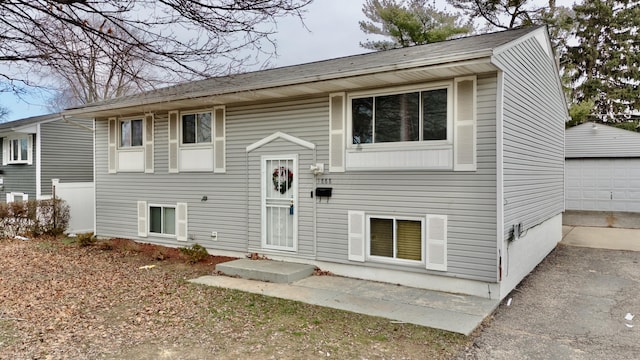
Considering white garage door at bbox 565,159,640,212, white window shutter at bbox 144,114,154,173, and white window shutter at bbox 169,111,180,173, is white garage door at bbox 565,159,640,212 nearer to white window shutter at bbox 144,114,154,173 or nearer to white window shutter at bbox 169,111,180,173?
white window shutter at bbox 169,111,180,173

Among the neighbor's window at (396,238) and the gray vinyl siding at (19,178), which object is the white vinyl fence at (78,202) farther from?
the neighbor's window at (396,238)

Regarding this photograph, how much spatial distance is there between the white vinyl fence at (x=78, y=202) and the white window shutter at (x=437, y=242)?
34.6 ft

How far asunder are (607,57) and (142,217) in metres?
24.6

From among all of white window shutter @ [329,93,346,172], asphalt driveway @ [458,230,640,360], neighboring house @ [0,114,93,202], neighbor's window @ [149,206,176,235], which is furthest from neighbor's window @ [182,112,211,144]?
neighboring house @ [0,114,93,202]

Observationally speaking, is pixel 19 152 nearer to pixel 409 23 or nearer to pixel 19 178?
pixel 19 178

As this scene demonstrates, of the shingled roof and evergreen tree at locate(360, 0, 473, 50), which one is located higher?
evergreen tree at locate(360, 0, 473, 50)

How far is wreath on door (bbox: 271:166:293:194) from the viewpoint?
7.90 meters

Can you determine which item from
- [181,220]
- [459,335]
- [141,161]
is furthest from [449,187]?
[141,161]

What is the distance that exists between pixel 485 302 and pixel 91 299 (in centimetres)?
551

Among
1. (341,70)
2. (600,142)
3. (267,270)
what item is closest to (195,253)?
(267,270)

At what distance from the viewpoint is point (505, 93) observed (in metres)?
6.05

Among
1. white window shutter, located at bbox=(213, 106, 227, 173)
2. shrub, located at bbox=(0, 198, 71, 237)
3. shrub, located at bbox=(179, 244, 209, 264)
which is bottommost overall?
shrub, located at bbox=(179, 244, 209, 264)

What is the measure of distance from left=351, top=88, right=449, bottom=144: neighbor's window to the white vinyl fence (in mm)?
9397

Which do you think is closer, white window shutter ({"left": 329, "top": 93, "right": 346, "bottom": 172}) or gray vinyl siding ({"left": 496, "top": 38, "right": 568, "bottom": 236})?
gray vinyl siding ({"left": 496, "top": 38, "right": 568, "bottom": 236})
